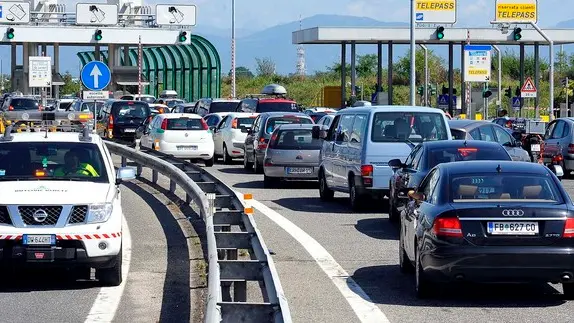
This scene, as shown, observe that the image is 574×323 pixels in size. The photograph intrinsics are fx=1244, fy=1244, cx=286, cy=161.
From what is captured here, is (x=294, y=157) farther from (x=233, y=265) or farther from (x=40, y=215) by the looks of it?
(x=233, y=265)

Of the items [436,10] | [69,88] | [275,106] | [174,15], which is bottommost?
[275,106]

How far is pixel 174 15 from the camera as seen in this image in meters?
69.3

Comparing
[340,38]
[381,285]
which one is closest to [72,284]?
[381,285]

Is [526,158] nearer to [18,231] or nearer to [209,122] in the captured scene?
[18,231]

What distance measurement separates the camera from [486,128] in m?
26.8

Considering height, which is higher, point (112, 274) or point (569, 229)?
point (569, 229)

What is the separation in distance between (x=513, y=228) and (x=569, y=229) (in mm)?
541

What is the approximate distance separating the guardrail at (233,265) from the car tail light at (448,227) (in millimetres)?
1709

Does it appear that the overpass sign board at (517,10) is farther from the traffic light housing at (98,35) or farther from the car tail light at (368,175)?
the car tail light at (368,175)

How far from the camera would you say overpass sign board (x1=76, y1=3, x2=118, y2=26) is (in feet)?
218

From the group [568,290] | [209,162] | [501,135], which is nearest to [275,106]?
[209,162]

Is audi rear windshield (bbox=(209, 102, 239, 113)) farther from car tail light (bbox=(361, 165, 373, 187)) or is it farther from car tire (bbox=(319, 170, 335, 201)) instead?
car tail light (bbox=(361, 165, 373, 187))

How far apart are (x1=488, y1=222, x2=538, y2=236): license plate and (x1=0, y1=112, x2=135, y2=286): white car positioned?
13.0 ft

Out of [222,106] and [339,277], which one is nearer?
[339,277]
